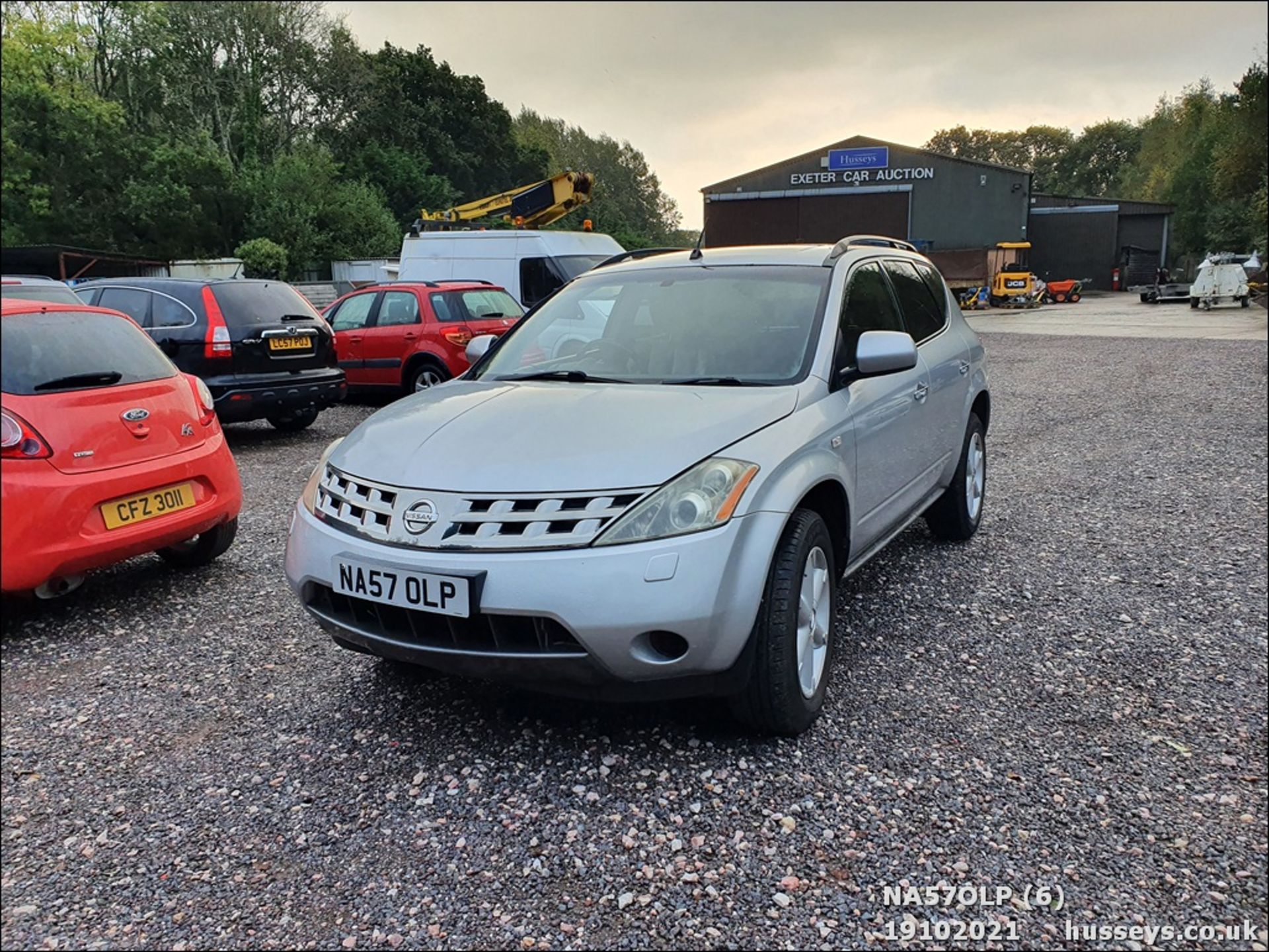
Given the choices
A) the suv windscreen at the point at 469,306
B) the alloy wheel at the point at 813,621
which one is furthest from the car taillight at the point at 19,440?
the suv windscreen at the point at 469,306

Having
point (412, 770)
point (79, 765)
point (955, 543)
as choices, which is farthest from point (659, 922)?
point (955, 543)

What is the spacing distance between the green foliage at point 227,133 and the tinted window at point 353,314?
0.33ft

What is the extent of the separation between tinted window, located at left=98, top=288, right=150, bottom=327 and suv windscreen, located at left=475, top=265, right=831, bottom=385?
1.80m

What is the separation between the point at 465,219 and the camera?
1247 mm

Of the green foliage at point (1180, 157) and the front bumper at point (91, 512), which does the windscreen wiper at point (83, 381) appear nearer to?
the front bumper at point (91, 512)

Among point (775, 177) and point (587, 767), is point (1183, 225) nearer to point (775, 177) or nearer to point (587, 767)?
point (775, 177)

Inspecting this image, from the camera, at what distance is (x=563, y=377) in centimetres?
268

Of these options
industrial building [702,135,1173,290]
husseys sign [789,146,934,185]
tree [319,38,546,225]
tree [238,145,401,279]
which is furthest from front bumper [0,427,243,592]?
husseys sign [789,146,934,185]

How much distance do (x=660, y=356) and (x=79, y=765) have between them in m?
1.81

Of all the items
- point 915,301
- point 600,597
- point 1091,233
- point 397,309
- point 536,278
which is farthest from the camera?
point 1091,233

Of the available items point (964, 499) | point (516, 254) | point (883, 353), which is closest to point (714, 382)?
point (883, 353)

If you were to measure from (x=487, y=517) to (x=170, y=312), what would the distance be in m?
1.24

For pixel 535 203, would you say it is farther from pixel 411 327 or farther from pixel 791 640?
pixel 791 640

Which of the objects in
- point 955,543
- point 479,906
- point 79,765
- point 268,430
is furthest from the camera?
point 955,543
